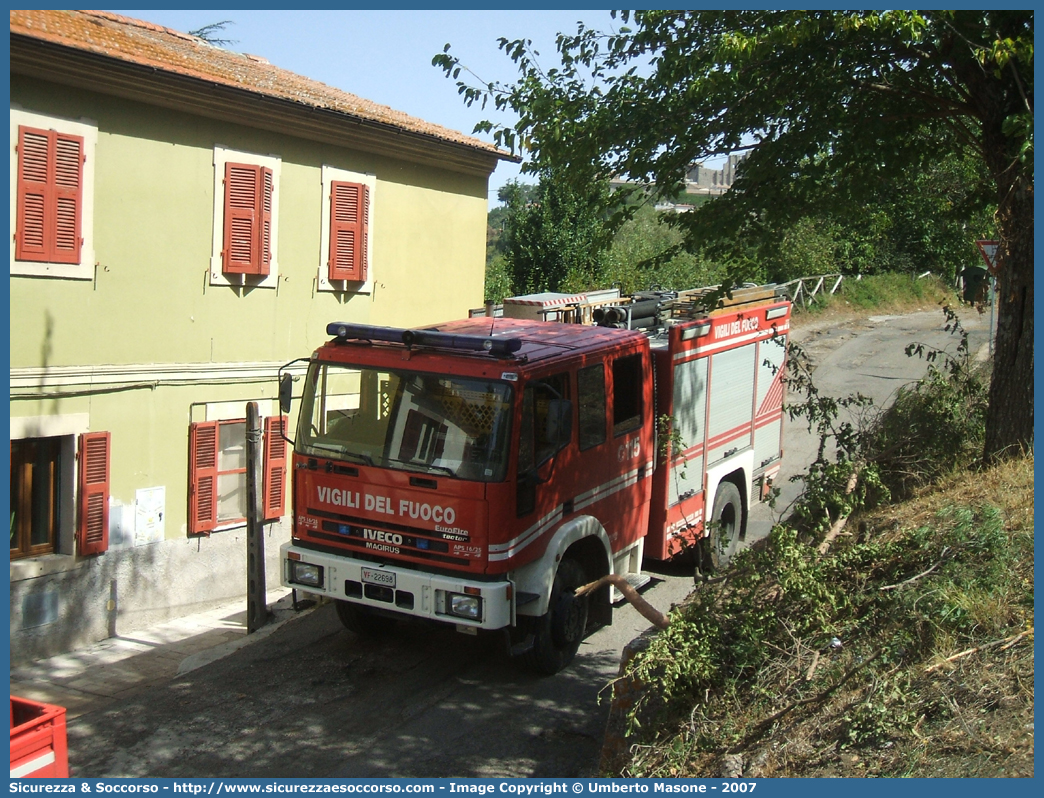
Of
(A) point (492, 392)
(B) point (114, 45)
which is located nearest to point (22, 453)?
(B) point (114, 45)

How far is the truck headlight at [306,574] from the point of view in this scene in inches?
289

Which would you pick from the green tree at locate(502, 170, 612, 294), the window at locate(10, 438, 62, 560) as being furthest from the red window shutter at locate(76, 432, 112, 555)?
the green tree at locate(502, 170, 612, 294)

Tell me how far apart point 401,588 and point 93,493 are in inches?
192

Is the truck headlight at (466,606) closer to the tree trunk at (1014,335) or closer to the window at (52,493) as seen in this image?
the tree trunk at (1014,335)

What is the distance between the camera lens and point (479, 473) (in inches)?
267

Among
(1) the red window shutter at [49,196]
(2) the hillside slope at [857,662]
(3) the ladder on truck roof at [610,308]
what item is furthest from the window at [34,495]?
(2) the hillside slope at [857,662]

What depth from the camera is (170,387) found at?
35.9 ft

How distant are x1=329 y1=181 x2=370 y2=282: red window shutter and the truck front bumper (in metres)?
5.90

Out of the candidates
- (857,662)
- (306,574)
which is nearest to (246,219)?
(306,574)

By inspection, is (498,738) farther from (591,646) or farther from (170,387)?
(170,387)

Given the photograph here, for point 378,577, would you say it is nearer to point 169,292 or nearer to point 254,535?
point 254,535

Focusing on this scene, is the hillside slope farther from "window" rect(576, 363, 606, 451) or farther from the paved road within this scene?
"window" rect(576, 363, 606, 451)

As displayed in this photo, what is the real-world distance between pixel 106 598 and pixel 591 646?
5490 mm

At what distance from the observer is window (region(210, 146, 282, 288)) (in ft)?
37.0
